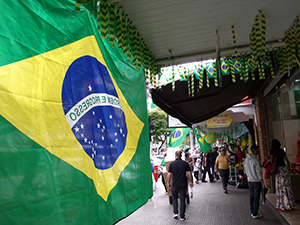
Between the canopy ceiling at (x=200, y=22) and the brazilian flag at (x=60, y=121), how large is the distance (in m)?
0.79

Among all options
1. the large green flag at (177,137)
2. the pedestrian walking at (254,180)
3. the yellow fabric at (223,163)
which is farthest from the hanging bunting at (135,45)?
the large green flag at (177,137)

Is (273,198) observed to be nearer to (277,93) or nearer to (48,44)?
(277,93)

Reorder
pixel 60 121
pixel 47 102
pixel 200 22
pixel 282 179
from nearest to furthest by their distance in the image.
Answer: pixel 47 102 < pixel 60 121 < pixel 200 22 < pixel 282 179

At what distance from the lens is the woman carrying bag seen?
647 cm

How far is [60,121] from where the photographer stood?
82.8 inches

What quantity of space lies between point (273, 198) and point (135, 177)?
267 inches

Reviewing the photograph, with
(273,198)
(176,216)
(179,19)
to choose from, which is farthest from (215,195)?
(179,19)

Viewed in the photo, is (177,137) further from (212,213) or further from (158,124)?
(158,124)

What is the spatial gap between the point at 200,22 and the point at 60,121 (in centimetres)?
263

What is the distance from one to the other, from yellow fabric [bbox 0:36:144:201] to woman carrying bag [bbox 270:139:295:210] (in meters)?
5.37

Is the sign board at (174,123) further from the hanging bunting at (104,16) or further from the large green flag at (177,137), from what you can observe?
the hanging bunting at (104,16)

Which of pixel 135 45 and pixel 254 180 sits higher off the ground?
pixel 135 45

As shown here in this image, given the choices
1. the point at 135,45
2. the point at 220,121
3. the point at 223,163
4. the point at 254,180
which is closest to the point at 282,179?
the point at 254,180

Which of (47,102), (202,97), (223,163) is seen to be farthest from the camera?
(223,163)
